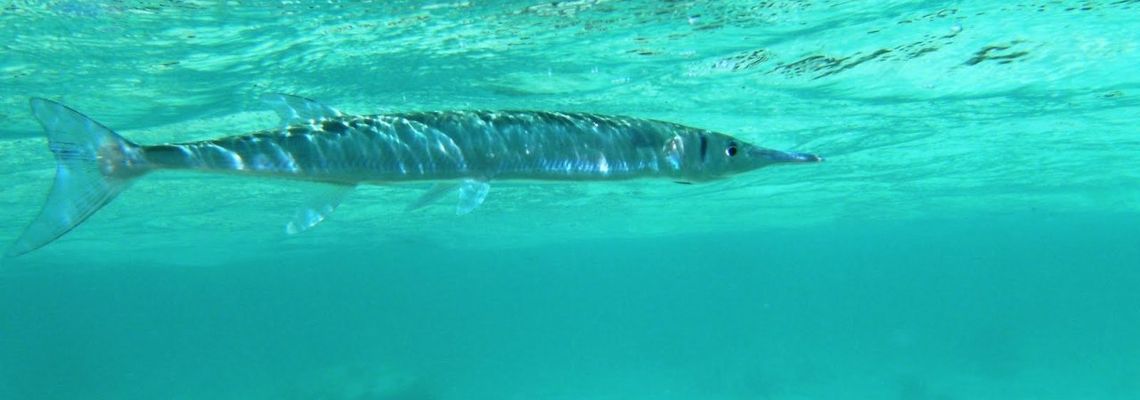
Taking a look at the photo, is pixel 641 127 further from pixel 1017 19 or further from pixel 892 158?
pixel 892 158

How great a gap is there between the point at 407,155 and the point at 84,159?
Result: 1427 mm

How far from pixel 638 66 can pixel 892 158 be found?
50.3 feet

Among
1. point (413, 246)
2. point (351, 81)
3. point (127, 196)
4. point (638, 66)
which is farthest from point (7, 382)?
point (638, 66)

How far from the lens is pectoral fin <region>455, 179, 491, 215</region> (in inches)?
135

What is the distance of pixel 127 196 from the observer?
25812mm

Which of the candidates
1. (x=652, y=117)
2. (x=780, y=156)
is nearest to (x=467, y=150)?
(x=780, y=156)

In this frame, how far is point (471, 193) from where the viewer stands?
3475 millimetres

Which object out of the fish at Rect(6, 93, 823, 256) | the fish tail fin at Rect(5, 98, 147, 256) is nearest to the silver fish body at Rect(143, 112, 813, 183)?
the fish at Rect(6, 93, 823, 256)

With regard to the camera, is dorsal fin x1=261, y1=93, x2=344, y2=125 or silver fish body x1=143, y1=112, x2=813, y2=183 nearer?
silver fish body x1=143, y1=112, x2=813, y2=183

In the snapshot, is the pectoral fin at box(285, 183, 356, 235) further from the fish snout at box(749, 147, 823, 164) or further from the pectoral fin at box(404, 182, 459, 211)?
the fish snout at box(749, 147, 823, 164)

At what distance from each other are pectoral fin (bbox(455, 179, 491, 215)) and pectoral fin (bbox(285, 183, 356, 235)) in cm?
54

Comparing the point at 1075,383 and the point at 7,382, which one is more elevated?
the point at 7,382

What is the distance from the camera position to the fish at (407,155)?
3273 millimetres

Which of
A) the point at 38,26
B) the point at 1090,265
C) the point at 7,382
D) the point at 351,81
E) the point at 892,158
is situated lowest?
the point at 1090,265
